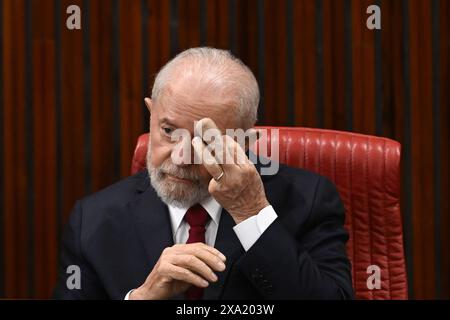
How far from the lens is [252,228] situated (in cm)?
143

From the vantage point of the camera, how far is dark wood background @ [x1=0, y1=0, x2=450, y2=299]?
2.44 meters

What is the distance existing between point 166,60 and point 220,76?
1014mm

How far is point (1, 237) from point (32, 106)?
1.47 feet

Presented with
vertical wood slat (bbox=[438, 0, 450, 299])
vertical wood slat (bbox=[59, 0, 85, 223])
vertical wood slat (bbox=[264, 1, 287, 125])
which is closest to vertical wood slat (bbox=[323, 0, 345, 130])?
vertical wood slat (bbox=[264, 1, 287, 125])

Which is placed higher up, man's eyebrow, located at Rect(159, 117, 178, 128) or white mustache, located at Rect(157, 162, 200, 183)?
man's eyebrow, located at Rect(159, 117, 178, 128)

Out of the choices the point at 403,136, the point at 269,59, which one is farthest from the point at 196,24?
the point at 403,136

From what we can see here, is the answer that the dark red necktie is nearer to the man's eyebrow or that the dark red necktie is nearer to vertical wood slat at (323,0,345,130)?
the man's eyebrow

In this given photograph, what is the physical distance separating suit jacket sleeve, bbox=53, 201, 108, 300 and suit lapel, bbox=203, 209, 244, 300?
0.81ft

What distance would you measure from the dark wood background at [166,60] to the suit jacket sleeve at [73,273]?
884 millimetres

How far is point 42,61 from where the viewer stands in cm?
244

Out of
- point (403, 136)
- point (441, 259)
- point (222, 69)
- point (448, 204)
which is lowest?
point (441, 259)

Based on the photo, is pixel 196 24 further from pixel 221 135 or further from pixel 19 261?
pixel 221 135

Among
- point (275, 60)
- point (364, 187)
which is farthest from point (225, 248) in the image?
point (275, 60)
